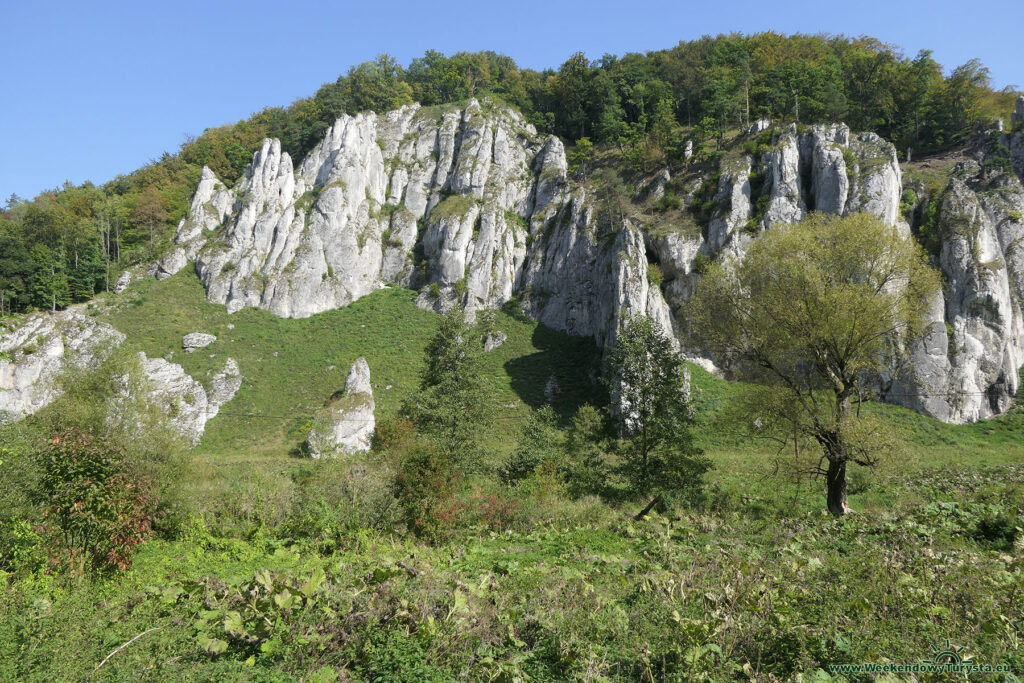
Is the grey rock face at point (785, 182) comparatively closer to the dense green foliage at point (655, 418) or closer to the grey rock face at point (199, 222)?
the dense green foliage at point (655, 418)

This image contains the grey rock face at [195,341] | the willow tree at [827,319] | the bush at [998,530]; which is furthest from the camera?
the grey rock face at [195,341]

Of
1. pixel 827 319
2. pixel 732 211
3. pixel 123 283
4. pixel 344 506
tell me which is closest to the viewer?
pixel 344 506

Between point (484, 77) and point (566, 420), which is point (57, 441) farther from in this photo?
point (484, 77)

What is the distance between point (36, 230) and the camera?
57688 mm

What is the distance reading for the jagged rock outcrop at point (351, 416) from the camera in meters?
29.1

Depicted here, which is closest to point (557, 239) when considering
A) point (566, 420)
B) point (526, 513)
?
point (566, 420)

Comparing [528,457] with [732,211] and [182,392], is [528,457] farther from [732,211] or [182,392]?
[732,211]

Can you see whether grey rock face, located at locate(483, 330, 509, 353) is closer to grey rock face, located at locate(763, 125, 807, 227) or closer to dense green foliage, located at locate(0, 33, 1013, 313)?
grey rock face, located at locate(763, 125, 807, 227)

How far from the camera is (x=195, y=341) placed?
38812mm

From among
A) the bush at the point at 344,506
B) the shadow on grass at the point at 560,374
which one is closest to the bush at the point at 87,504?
the bush at the point at 344,506

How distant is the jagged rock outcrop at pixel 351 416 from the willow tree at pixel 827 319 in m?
23.0

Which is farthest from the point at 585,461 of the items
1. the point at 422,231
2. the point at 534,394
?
the point at 422,231

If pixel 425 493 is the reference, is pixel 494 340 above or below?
above

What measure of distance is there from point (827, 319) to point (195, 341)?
45950 millimetres
